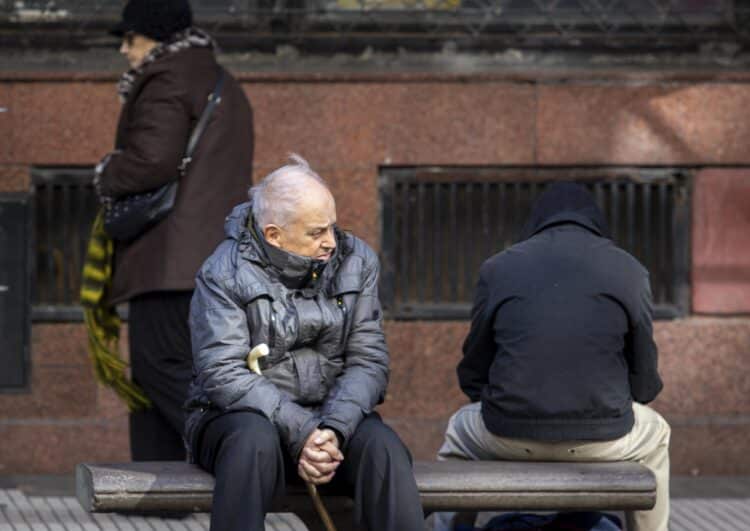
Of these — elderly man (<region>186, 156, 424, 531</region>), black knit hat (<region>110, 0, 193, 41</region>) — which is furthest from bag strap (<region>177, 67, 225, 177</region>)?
elderly man (<region>186, 156, 424, 531</region>)

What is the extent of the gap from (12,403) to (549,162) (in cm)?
257

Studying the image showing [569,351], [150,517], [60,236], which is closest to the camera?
[569,351]

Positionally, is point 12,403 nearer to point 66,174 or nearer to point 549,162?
point 66,174

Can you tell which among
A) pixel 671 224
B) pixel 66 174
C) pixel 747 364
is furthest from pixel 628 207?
pixel 66 174

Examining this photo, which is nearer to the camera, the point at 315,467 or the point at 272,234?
the point at 315,467

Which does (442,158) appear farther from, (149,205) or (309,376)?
(309,376)

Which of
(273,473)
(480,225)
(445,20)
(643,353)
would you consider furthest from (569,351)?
(445,20)

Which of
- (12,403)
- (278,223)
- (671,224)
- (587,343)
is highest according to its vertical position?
(278,223)

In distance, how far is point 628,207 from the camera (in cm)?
864

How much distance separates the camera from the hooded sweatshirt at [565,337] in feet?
19.1

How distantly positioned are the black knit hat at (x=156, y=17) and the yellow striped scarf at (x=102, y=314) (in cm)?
69

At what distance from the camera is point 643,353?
5938mm

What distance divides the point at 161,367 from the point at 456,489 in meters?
1.67

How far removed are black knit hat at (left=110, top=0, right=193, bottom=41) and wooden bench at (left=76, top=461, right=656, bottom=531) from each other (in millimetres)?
1909
